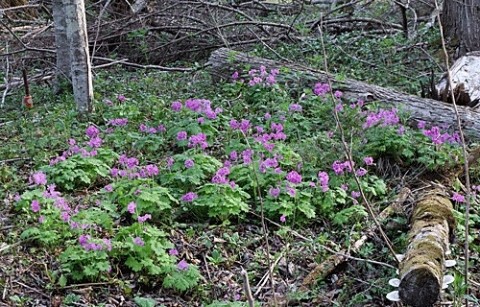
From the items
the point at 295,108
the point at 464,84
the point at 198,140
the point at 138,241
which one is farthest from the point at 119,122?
the point at 464,84

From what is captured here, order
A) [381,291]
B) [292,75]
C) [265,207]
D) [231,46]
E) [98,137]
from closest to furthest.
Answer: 1. [381,291]
2. [265,207]
3. [98,137]
4. [292,75]
5. [231,46]

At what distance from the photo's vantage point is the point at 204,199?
465 centimetres

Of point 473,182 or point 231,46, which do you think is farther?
point 231,46

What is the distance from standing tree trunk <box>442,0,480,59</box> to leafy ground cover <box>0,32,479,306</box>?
9.81ft

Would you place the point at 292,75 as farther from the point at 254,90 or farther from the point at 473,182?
the point at 473,182

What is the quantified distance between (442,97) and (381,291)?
3602mm

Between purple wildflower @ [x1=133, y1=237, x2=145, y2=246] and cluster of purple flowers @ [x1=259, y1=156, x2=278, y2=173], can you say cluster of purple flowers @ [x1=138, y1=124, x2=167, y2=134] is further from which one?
purple wildflower @ [x1=133, y1=237, x2=145, y2=246]

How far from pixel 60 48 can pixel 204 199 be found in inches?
167

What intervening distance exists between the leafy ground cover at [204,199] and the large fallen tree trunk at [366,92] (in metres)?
0.18

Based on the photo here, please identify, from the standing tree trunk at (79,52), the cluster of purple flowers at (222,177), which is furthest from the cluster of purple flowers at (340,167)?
the standing tree trunk at (79,52)

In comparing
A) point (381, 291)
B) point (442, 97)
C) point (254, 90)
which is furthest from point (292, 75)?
point (381, 291)

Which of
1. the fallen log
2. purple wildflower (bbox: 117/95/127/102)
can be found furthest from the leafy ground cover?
the fallen log

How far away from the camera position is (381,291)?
12.9 feet

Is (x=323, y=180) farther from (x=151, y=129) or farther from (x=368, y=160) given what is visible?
(x=151, y=129)
